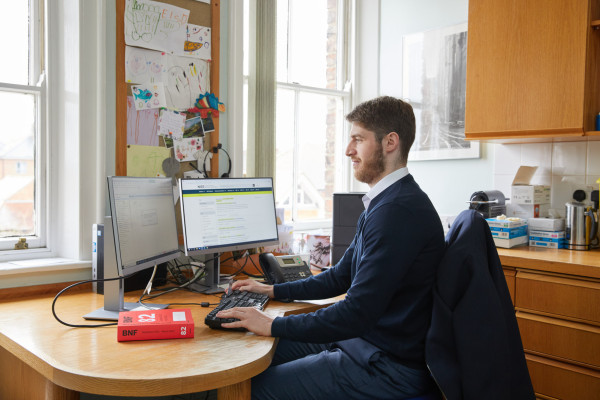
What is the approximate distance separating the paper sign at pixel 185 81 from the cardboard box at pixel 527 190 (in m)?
1.88

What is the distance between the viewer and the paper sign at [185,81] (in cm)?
248

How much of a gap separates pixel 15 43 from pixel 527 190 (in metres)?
2.78

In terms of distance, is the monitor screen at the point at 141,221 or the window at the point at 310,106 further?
the window at the point at 310,106

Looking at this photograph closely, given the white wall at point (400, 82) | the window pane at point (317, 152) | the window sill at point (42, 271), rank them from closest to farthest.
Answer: the window sill at point (42, 271) < the white wall at point (400, 82) < the window pane at point (317, 152)

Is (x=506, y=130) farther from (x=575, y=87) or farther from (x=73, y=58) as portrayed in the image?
(x=73, y=58)

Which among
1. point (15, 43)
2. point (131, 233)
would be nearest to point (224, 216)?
point (131, 233)

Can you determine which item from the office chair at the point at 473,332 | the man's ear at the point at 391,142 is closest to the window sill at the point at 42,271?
the man's ear at the point at 391,142

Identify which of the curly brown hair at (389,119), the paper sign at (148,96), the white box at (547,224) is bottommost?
the white box at (547,224)

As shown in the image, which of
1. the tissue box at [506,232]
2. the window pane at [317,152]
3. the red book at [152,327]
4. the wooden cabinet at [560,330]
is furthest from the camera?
the window pane at [317,152]

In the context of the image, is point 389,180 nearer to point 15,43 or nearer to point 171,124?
point 171,124

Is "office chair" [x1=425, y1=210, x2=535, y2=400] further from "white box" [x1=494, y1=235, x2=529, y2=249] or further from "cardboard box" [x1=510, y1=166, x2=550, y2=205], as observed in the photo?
"cardboard box" [x1=510, y1=166, x2=550, y2=205]

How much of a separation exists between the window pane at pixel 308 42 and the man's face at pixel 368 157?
6.70 feet

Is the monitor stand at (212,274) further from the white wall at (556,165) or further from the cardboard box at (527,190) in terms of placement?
the white wall at (556,165)

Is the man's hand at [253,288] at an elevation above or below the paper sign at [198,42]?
below
